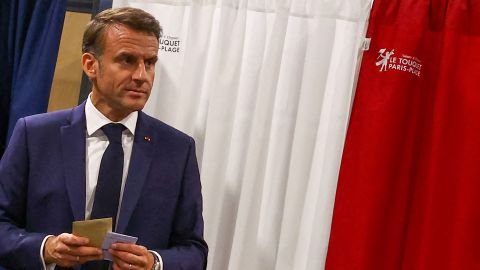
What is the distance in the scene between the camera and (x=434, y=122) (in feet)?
6.30

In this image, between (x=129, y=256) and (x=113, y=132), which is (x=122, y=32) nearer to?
(x=113, y=132)

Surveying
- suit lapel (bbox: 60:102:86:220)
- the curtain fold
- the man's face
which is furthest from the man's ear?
the curtain fold

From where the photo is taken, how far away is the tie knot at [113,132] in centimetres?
187

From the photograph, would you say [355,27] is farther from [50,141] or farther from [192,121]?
[50,141]

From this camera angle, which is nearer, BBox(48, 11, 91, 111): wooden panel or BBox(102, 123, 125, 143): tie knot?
BBox(102, 123, 125, 143): tie knot

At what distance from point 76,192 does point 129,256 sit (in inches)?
10.6

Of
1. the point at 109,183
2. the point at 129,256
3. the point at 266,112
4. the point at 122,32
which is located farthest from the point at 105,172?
the point at 266,112

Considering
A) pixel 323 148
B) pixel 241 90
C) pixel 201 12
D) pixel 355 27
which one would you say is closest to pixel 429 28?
pixel 355 27

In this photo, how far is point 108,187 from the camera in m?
1.82

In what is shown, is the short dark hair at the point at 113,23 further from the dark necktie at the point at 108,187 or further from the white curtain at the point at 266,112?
the white curtain at the point at 266,112

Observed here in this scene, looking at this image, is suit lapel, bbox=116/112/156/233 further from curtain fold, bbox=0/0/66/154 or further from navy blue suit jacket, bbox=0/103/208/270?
curtain fold, bbox=0/0/66/154

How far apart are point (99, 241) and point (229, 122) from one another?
759 mm

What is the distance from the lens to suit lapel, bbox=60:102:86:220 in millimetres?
1784

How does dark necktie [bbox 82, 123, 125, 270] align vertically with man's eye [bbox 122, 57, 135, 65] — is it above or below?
below
